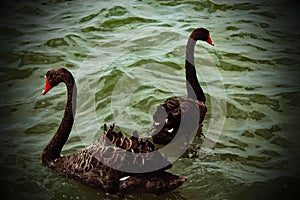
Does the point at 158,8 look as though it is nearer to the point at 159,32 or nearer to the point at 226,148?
the point at 159,32

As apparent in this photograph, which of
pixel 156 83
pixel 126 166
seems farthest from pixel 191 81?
pixel 126 166

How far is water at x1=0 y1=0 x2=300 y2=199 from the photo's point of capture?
3852 millimetres

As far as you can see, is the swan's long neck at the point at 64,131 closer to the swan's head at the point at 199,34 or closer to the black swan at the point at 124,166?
the black swan at the point at 124,166

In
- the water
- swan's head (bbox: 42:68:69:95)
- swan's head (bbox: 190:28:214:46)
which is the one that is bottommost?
the water

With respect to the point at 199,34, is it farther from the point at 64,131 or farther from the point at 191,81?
the point at 64,131

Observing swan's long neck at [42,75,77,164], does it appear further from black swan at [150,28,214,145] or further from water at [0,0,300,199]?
black swan at [150,28,214,145]

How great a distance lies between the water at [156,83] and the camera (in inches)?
152

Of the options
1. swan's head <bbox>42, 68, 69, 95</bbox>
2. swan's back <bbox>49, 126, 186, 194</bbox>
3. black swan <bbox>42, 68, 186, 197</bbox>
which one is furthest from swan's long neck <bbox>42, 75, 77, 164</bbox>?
swan's back <bbox>49, 126, 186, 194</bbox>

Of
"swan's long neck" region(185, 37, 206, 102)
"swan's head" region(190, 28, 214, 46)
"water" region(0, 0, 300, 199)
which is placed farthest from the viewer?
"swan's head" region(190, 28, 214, 46)

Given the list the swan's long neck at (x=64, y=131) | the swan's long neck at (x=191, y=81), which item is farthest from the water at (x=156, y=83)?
the swan's long neck at (x=191, y=81)

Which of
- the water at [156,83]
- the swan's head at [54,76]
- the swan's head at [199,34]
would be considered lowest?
the water at [156,83]

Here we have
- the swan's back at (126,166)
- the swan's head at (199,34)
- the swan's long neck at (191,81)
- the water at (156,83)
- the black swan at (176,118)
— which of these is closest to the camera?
the swan's back at (126,166)

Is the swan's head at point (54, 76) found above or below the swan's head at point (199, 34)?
below

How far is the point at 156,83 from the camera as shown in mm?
5395
